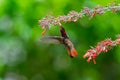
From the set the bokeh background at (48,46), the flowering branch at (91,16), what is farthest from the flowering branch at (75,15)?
the bokeh background at (48,46)

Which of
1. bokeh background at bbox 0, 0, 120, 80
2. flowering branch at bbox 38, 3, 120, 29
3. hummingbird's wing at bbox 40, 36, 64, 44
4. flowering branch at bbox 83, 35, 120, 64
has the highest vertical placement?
bokeh background at bbox 0, 0, 120, 80

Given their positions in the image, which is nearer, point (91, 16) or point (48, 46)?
point (91, 16)

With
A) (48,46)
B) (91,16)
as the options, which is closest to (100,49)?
(91,16)

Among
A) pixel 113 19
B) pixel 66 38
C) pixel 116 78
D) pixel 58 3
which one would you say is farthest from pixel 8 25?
pixel 66 38

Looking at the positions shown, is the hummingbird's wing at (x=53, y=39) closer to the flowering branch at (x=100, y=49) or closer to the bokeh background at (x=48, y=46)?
the flowering branch at (x=100, y=49)

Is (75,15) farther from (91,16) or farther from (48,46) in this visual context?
(48,46)

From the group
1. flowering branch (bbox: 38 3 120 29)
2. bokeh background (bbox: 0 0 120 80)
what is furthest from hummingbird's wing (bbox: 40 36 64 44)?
bokeh background (bbox: 0 0 120 80)

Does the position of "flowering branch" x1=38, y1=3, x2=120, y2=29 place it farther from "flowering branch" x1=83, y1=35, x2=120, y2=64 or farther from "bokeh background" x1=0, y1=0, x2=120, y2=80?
"bokeh background" x1=0, y1=0, x2=120, y2=80

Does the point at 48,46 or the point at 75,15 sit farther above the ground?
the point at 48,46

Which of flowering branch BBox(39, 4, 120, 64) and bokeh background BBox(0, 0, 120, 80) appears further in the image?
bokeh background BBox(0, 0, 120, 80)
